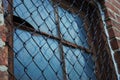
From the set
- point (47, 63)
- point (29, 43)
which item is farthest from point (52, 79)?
point (29, 43)

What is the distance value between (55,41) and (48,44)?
→ 108mm

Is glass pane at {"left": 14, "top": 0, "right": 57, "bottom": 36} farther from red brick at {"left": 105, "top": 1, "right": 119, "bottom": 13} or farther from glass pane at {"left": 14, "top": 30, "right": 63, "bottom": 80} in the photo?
red brick at {"left": 105, "top": 1, "right": 119, "bottom": 13}

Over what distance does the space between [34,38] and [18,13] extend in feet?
0.53

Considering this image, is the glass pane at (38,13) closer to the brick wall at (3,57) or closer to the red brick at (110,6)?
the brick wall at (3,57)

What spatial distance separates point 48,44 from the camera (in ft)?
4.63

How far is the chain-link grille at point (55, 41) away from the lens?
48.5 inches

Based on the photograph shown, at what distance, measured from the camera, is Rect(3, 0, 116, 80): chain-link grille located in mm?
1231

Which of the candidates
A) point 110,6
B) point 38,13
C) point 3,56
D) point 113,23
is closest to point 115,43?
point 113,23

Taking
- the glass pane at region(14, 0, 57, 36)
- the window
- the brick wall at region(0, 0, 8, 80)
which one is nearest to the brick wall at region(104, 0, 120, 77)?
the window

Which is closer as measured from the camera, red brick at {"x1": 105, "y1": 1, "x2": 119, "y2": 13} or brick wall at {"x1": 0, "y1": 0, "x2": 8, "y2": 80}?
brick wall at {"x1": 0, "y1": 0, "x2": 8, "y2": 80}

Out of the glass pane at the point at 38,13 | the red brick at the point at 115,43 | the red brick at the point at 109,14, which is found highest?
the glass pane at the point at 38,13

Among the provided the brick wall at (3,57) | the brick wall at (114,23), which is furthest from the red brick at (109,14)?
the brick wall at (3,57)

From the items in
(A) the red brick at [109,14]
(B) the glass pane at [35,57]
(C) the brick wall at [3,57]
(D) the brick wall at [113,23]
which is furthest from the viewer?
(A) the red brick at [109,14]

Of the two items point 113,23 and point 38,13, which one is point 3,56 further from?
point 113,23
